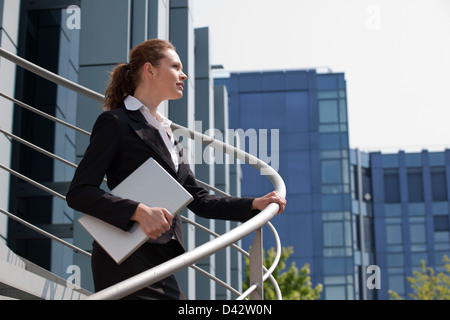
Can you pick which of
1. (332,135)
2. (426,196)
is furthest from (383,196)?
(332,135)

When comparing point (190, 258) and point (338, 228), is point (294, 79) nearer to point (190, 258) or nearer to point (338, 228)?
point (338, 228)

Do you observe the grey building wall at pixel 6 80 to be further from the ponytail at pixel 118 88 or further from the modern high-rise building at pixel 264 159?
the ponytail at pixel 118 88

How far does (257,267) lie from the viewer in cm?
285

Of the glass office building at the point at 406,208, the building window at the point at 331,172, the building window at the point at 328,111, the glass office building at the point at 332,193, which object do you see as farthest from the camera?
the glass office building at the point at 406,208

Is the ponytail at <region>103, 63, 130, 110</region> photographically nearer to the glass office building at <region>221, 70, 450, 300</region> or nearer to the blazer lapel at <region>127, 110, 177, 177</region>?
the blazer lapel at <region>127, 110, 177, 177</region>

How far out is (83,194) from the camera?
8.38 feet

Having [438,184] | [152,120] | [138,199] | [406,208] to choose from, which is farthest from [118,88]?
[438,184]

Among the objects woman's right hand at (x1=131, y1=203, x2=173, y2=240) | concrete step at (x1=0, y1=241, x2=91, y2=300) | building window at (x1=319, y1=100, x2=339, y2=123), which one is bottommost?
concrete step at (x1=0, y1=241, x2=91, y2=300)

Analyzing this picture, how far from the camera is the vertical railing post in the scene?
2.79 m

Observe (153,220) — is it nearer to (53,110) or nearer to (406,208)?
(53,110)

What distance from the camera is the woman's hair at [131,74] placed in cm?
299

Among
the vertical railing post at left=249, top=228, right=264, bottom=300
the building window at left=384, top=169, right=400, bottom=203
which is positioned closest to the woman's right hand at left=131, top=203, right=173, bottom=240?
the vertical railing post at left=249, top=228, right=264, bottom=300

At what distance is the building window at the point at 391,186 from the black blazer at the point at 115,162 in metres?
46.4

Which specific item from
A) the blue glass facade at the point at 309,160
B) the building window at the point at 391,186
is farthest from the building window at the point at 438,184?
the blue glass facade at the point at 309,160
